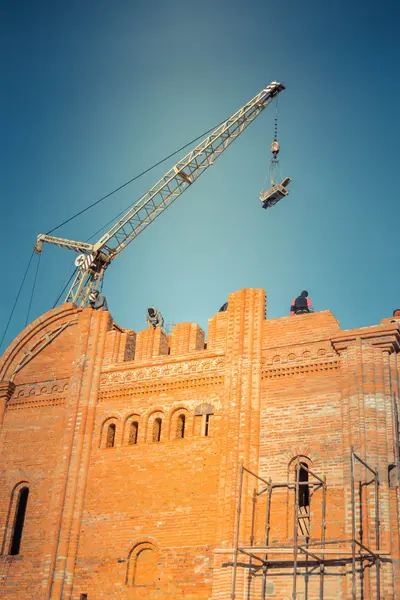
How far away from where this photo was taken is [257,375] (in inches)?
878

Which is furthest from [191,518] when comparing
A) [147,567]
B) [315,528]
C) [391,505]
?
[391,505]

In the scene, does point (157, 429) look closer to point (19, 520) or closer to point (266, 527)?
point (266, 527)

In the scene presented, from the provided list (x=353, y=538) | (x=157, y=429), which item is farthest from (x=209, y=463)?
(x=353, y=538)

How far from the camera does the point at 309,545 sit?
18703 mm

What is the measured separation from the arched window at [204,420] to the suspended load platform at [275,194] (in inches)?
564

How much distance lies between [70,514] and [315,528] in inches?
288

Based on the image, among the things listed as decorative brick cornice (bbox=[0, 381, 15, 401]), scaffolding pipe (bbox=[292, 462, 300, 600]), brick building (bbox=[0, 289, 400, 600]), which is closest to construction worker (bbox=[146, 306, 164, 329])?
brick building (bbox=[0, 289, 400, 600])

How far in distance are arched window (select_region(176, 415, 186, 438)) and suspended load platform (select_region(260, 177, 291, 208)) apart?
47.0 ft

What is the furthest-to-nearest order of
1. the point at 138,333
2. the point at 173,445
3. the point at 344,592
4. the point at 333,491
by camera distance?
the point at 138,333 < the point at 173,445 < the point at 333,491 < the point at 344,592

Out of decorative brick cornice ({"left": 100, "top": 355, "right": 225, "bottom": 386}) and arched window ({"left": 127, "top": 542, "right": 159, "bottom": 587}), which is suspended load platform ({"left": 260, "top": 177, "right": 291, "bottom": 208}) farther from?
arched window ({"left": 127, "top": 542, "right": 159, "bottom": 587})

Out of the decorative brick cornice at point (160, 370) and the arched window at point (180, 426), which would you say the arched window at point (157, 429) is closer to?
the arched window at point (180, 426)

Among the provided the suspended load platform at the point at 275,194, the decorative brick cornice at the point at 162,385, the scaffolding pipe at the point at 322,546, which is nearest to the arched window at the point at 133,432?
the decorative brick cornice at the point at 162,385

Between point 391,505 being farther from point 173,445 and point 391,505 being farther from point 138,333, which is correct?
point 138,333

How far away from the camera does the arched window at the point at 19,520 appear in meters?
23.7
